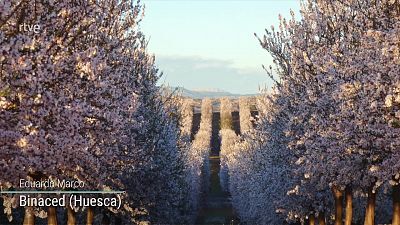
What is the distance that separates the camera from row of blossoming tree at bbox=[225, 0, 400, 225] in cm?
2044

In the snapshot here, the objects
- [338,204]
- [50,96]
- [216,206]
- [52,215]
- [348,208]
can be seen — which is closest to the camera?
[50,96]

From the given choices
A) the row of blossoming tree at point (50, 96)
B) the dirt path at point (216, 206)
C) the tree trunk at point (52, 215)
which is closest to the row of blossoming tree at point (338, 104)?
the row of blossoming tree at point (50, 96)

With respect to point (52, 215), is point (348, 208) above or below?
below

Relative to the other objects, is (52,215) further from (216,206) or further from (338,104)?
(216,206)

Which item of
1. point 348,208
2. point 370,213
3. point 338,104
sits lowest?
point 348,208

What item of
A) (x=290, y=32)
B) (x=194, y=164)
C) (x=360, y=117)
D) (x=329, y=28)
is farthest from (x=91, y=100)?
(x=194, y=164)

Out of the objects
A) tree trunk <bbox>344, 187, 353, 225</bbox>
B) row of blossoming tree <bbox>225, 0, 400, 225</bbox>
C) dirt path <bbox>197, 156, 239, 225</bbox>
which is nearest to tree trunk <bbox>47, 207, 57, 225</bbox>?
row of blossoming tree <bbox>225, 0, 400, 225</bbox>

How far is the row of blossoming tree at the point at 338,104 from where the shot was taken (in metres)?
20.4

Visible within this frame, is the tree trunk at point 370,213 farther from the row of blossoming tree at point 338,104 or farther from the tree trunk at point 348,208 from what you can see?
the tree trunk at point 348,208

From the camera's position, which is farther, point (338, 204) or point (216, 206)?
point (216, 206)

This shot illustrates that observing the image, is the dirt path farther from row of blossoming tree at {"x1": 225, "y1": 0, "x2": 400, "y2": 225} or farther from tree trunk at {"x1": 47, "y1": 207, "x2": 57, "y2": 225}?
tree trunk at {"x1": 47, "y1": 207, "x2": 57, "y2": 225}

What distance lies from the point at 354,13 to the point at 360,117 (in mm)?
8037

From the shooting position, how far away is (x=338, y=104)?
24.5m

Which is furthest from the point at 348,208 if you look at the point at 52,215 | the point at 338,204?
the point at 52,215
